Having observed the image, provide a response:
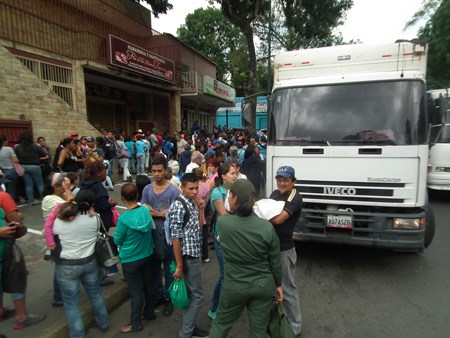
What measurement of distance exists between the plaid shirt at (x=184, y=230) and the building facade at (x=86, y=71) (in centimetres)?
676

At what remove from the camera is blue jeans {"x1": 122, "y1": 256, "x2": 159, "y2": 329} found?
2.96m

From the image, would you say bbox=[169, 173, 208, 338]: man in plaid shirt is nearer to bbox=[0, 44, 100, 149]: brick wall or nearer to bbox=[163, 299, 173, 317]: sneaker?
bbox=[163, 299, 173, 317]: sneaker

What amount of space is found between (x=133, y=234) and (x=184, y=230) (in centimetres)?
56

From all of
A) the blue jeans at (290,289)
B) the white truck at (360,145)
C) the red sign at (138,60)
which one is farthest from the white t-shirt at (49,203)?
the red sign at (138,60)

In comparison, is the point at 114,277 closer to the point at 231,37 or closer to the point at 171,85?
the point at 171,85

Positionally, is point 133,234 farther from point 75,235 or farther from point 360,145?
point 360,145

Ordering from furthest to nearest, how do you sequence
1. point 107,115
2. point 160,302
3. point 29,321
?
point 107,115 → point 160,302 → point 29,321

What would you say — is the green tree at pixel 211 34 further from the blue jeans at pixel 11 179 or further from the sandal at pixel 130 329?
the sandal at pixel 130 329

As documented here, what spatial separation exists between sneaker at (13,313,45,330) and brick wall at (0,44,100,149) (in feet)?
19.9

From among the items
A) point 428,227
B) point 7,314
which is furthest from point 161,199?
point 428,227

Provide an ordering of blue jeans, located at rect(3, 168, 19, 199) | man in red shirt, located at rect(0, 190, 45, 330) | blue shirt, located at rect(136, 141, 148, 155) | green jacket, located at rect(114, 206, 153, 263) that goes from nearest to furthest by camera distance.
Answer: man in red shirt, located at rect(0, 190, 45, 330) → green jacket, located at rect(114, 206, 153, 263) → blue jeans, located at rect(3, 168, 19, 199) → blue shirt, located at rect(136, 141, 148, 155)

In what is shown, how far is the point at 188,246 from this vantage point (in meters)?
2.70

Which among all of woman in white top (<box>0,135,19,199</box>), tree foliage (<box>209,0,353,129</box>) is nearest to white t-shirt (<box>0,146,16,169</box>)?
woman in white top (<box>0,135,19,199</box>)

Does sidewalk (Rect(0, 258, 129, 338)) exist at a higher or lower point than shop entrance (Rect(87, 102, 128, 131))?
lower
